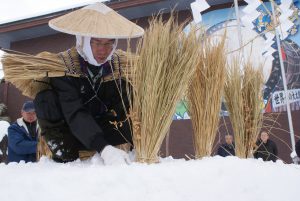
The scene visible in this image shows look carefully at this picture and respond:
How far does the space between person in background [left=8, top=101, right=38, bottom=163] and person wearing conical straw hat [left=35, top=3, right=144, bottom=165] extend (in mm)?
1273

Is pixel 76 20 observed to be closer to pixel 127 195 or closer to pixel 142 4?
pixel 127 195

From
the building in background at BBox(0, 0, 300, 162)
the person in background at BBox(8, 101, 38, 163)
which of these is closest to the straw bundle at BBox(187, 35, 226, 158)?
the person in background at BBox(8, 101, 38, 163)

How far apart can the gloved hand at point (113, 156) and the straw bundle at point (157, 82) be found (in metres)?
0.05

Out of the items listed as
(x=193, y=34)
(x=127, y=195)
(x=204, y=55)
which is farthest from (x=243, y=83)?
(x=127, y=195)

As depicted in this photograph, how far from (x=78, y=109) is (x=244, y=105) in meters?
0.58

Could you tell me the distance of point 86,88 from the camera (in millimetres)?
1408

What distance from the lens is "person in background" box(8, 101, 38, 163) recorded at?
2.61 m

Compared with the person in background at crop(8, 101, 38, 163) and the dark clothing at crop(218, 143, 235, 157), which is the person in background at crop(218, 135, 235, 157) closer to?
the dark clothing at crop(218, 143, 235, 157)

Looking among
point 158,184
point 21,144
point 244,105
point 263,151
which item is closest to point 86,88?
point 244,105

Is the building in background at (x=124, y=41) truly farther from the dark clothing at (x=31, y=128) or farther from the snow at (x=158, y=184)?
the snow at (x=158, y=184)

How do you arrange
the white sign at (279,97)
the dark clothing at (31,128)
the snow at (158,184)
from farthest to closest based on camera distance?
the white sign at (279,97)
the dark clothing at (31,128)
the snow at (158,184)

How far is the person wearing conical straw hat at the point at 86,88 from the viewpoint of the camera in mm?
1279

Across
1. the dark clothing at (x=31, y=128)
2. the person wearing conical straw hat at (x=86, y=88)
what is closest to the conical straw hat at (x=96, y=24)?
the person wearing conical straw hat at (x=86, y=88)

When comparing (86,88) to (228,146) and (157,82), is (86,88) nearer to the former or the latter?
(157,82)
